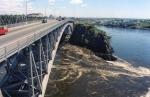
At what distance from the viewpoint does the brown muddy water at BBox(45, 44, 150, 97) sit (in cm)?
5209

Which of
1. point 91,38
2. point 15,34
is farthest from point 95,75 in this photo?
point 91,38

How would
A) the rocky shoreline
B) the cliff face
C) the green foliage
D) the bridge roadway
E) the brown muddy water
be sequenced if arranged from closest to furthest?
the bridge roadway, the brown muddy water, the rocky shoreline, the cliff face, the green foliage

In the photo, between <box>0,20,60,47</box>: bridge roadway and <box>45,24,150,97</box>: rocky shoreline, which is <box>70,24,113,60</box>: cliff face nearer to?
<box>45,24,150,97</box>: rocky shoreline

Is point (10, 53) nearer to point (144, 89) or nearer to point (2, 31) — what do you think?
point (2, 31)

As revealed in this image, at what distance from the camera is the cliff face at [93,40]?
9684cm

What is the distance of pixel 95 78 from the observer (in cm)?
6191

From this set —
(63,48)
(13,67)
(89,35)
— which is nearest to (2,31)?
(13,67)

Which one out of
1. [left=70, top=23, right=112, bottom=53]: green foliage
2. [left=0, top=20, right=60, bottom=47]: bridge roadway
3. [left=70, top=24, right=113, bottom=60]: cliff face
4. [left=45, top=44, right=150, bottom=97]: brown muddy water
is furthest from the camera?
[left=70, top=23, right=112, bottom=53]: green foliage

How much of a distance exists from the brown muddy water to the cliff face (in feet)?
37.4

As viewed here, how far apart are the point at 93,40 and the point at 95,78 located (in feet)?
153

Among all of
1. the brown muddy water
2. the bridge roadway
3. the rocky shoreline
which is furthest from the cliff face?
the bridge roadway

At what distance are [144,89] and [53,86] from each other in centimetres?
1814

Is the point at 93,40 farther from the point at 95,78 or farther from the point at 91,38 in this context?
the point at 95,78

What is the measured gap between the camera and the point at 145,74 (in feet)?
225
